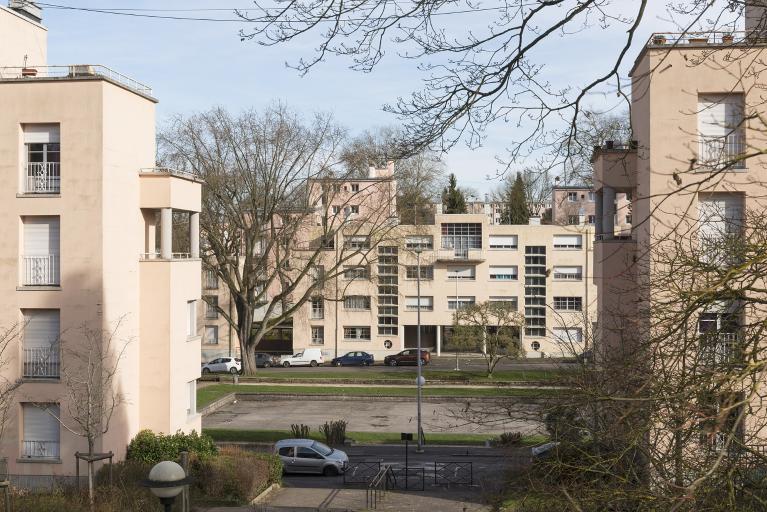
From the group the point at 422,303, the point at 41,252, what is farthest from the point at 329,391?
the point at 41,252

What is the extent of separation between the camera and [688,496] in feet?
15.7

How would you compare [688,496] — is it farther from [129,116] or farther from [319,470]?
[319,470]

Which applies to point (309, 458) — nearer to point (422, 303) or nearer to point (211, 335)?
point (422, 303)

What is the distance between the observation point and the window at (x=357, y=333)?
217 ft

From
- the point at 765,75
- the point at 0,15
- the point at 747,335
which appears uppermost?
the point at 0,15

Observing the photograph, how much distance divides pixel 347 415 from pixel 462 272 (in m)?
25.8

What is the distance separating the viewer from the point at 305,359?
2448 inches

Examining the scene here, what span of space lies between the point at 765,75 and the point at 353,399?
31.7m

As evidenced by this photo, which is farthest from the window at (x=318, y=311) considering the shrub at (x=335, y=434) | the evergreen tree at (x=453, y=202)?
the shrub at (x=335, y=434)

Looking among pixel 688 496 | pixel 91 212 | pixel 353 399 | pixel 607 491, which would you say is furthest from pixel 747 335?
pixel 353 399

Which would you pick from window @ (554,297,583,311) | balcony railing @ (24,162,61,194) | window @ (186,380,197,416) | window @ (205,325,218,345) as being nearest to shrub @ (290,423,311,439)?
window @ (186,380,197,416)

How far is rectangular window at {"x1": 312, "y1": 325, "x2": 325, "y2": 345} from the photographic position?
66062 mm

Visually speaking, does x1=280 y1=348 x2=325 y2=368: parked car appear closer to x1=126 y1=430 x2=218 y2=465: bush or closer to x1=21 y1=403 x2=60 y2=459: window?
x1=126 y1=430 x2=218 y2=465: bush

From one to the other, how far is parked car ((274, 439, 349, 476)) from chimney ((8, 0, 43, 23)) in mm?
15889
